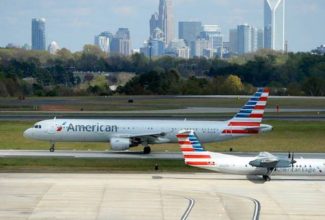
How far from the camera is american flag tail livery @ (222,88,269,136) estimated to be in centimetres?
7719

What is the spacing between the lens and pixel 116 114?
11662cm

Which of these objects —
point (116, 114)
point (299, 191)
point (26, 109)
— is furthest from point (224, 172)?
point (26, 109)

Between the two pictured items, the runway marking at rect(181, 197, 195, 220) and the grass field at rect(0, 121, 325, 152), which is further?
the grass field at rect(0, 121, 325, 152)

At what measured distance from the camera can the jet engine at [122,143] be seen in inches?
2968

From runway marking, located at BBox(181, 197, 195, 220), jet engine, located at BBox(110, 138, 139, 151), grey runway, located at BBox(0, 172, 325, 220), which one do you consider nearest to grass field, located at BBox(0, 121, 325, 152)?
jet engine, located at BBox(110, 138, 139, 151)

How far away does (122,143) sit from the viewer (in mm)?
75312

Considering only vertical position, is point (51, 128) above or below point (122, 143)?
above

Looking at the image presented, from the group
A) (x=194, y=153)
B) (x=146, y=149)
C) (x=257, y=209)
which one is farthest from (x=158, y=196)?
(x=146, y=149)

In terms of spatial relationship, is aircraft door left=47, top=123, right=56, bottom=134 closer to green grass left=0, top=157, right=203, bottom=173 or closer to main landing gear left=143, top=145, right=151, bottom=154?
green grass left=0, top=157, right=203, bottom=173

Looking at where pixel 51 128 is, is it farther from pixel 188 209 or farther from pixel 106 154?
pixel 188 209

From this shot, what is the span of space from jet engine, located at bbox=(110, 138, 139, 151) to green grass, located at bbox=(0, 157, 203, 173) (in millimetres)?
4349

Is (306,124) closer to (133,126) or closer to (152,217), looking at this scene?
(133,126)

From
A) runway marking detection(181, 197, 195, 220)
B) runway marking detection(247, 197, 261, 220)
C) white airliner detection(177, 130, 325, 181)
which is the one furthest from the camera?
white airliner detection(177, 130, 325, 181)

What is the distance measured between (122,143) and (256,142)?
17.2 metres
